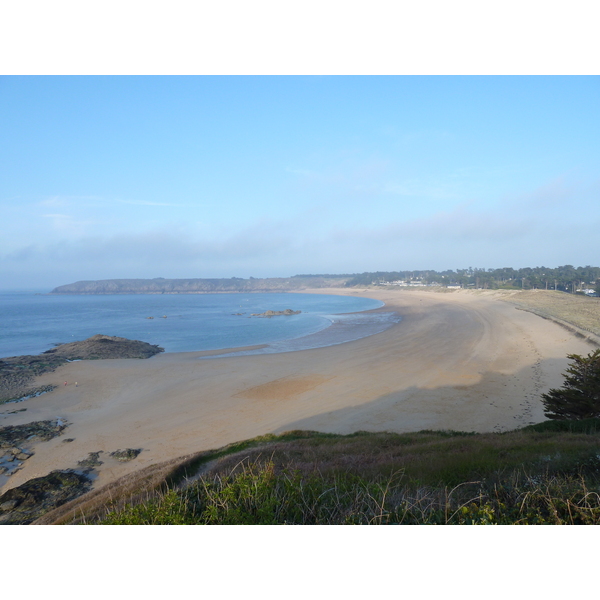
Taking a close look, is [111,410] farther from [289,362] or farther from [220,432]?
[289,362]

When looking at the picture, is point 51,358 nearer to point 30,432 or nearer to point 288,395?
point 30,432

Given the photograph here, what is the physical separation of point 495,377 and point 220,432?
1299 centimetres

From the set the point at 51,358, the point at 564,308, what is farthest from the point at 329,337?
the point at 564,308

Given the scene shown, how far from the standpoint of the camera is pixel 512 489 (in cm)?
334

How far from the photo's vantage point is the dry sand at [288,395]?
11547mm

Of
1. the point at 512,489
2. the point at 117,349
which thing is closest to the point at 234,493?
the point at 512,489

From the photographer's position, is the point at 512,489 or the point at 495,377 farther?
the point at 495,377

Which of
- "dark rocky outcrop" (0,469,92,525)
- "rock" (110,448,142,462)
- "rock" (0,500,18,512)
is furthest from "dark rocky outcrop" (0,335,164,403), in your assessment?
"rock" (0,500,18,512)

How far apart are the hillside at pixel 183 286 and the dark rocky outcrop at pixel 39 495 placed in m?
166

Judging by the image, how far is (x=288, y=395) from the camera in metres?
15.8

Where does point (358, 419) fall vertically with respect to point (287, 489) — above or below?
below

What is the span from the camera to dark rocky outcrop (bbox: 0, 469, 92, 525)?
7.57m

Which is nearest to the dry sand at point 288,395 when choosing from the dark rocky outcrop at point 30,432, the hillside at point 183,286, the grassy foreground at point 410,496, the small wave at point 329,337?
the dark rocky outcrop at point 30,432

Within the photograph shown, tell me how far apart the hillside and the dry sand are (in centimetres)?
15187
